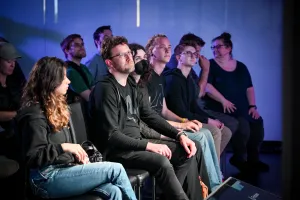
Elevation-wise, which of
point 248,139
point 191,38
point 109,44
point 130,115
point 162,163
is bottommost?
point 248,139

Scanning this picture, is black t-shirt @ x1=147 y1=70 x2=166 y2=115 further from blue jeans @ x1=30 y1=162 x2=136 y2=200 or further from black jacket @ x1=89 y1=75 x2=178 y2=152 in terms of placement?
blue jeans @ x1=30 y1=162 x2=136 y2=200

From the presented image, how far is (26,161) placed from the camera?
2.04 m

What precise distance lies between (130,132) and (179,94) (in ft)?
4.04

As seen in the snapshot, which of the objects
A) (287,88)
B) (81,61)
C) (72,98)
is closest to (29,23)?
(81,61)

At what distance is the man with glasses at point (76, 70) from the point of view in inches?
148

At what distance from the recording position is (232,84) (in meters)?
4.34

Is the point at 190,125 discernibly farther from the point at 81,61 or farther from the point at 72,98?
the point at 81,61

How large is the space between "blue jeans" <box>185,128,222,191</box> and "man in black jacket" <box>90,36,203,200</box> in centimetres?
28

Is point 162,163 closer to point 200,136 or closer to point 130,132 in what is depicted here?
point 130,132

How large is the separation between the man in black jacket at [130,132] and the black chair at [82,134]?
3.1 inches

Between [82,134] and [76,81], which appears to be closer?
[82,134]

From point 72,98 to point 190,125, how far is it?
1049 mm

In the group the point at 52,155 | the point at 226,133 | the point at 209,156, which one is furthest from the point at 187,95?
the point at 52,155

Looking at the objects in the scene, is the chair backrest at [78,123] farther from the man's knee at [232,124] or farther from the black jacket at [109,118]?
the man's knee at [232,124]
